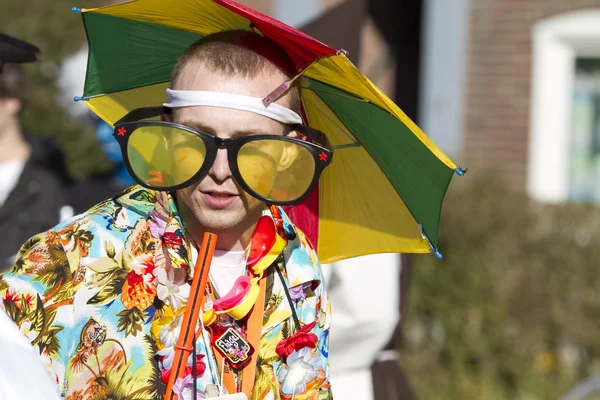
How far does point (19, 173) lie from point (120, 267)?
2815 millimetres

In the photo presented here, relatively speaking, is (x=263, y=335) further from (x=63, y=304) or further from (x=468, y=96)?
(x=468, y=96)

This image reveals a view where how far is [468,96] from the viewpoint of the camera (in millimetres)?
7492

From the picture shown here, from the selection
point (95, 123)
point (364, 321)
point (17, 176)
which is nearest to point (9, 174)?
point (17, 176)

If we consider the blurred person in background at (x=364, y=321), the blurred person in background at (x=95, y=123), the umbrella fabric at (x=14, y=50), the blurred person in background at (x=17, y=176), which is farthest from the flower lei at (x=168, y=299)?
the blurred person in background at (x=95, y=123)

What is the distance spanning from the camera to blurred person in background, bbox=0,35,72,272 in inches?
168

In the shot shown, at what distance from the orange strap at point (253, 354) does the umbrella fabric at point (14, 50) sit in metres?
0.95

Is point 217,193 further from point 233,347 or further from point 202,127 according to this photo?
point 233,347

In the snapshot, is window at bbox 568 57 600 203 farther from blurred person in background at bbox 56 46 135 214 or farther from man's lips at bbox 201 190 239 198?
man's lips at bbox 201 190 239 198

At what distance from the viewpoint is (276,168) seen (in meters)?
2.04

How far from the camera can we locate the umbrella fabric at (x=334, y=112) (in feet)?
6.80

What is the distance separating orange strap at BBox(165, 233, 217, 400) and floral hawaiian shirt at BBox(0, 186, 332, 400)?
0.04 metres

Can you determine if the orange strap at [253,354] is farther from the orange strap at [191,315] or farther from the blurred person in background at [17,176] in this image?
the blurred person in background at [17,176]

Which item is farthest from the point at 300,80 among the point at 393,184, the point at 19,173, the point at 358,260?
the point at 19,173

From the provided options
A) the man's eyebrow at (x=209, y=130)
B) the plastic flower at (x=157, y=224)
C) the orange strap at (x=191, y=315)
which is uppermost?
the man's eyebrow at (x=209, y=130)
